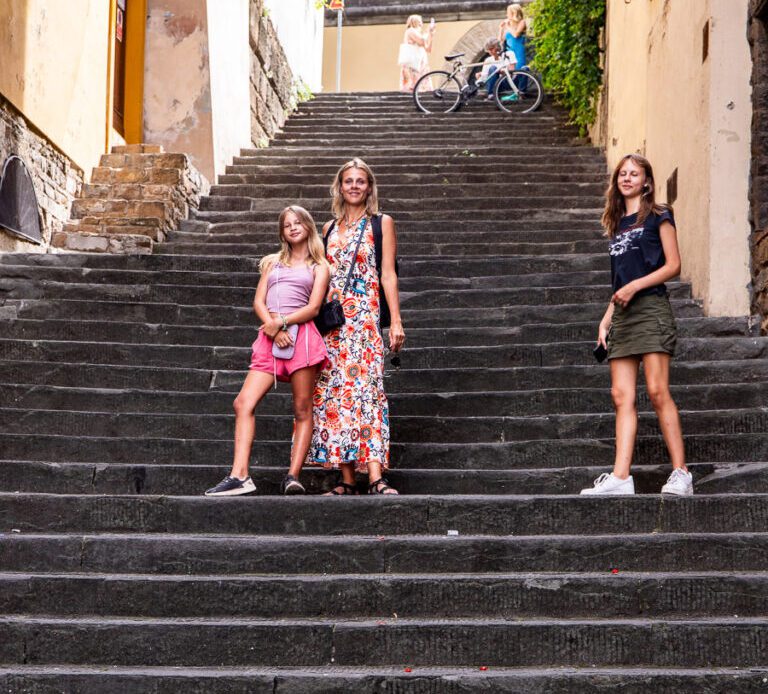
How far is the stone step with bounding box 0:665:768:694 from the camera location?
3.91 m

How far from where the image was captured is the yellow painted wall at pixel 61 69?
9555 millimetres

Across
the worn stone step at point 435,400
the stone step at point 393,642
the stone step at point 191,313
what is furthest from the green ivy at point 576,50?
the stone step at point 393,642

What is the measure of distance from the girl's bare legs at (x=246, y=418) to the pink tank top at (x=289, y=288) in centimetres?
32

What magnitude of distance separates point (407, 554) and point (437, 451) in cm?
123

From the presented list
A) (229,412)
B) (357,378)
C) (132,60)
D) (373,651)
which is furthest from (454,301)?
(132,60)

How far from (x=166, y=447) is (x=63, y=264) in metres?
3.76

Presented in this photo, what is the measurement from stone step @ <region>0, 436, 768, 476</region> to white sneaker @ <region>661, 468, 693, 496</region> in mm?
579

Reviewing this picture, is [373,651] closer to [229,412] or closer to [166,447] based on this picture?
[166,447]

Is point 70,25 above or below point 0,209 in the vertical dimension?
above

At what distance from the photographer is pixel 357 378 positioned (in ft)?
18.3

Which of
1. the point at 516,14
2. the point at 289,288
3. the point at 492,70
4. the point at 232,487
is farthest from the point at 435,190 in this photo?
the point at 232,487

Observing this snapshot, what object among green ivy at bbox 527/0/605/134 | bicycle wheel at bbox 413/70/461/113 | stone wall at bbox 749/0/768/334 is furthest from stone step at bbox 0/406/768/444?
bicycle wheel at bbox 413/70/461/113

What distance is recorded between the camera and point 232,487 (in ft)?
17.2

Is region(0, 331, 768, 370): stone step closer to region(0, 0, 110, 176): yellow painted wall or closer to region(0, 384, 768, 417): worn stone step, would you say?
region(0, 384, 768, 417): worn stone step
